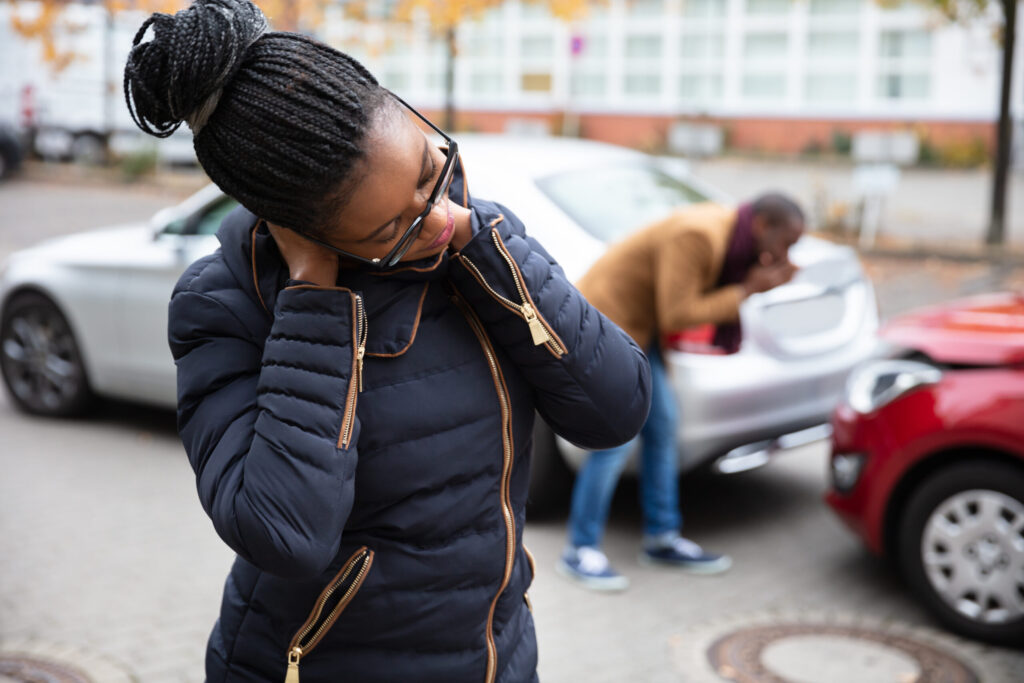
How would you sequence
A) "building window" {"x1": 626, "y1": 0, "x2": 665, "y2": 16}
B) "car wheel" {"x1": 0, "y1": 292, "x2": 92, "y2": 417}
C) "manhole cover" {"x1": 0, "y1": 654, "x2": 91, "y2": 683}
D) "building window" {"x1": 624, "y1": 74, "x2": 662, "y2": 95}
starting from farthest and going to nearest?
"building window" {"x1": 624, "y1": 74, "x2": 662, "y2": 95} < "building window" {"x1": 626, "y1": 0, "x2": 665, "y2": 16} < "car wheel" {"x1": 0, "y1": 292, "x2": 92, "y2": 417} < "manhole cover" {"x1": 0, "y1": 654, "x2": 91, "y2": 683}

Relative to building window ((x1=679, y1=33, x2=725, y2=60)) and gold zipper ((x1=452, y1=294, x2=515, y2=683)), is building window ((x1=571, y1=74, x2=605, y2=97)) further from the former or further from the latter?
gold zipper ((x1=452, y1=294, x2=515, y2=683))

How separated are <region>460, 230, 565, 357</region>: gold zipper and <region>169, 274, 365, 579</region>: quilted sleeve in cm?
19

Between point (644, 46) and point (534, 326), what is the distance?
33987mm

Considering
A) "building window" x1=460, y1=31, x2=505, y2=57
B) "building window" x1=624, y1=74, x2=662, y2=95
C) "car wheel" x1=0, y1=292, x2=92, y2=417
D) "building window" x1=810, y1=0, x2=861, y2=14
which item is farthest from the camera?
"building window" x1=460, y1=31, x2=505, y2=57

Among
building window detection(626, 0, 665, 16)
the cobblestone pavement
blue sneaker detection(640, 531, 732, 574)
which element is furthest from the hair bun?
building window detection(626, 0, 665, 16)

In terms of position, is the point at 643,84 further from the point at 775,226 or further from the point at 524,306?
the point at 524,306

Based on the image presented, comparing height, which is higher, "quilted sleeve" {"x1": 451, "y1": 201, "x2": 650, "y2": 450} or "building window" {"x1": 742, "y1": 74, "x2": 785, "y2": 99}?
"building window" {"x1": 742, "y1": 74, "x2": 785, "y2": 99}

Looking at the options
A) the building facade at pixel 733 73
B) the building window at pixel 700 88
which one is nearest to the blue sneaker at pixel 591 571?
the building facade at pixel 733 73

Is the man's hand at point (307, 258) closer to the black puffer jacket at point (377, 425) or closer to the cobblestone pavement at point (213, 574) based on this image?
the black puffer jacket at point (377, 425)

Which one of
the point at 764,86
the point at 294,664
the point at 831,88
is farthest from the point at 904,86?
the point at 294,664

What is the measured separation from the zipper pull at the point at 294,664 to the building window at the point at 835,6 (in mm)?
31729

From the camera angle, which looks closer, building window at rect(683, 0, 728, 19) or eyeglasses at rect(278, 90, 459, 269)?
eyeglasses at rect(278, 90, 459, 269)

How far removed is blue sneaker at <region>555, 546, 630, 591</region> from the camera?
15.6 ft

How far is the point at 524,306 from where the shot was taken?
172 centimetres
